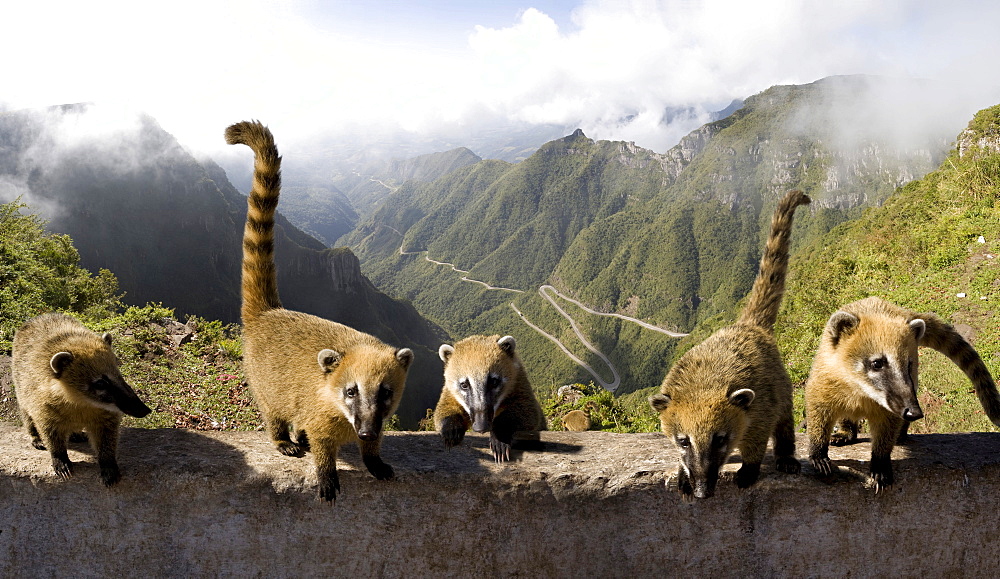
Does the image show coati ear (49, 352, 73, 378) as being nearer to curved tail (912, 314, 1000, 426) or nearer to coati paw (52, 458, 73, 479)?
coati paw (52, 458, 73, 479)

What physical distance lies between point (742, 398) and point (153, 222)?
137 meters

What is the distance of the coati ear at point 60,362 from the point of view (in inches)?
141

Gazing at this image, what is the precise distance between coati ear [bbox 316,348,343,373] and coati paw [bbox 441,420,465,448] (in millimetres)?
1228

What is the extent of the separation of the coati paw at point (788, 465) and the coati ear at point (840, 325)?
96cm

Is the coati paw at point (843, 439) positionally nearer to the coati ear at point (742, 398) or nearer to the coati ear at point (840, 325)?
the coati ear at point (840, 325)

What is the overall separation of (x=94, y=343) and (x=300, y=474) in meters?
2.07

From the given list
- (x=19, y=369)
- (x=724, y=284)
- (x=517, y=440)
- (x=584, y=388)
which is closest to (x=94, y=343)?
(x=19, y=369)

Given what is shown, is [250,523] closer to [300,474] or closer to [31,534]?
[300,474]

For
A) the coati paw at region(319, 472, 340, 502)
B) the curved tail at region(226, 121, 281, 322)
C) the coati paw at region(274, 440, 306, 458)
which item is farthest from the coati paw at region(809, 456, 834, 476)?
the curved tail at region(226, 121, 281, 322)

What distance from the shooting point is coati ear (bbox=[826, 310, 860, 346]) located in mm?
3691

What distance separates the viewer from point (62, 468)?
367 centimetres

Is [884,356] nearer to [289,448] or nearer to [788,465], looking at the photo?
[788,465]

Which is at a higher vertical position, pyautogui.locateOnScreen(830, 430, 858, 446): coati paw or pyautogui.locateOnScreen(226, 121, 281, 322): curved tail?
pyautogui.locateOnScreen(226, 121, 281, 322): curved tail

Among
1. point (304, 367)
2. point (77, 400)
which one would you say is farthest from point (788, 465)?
point (77, 400)
